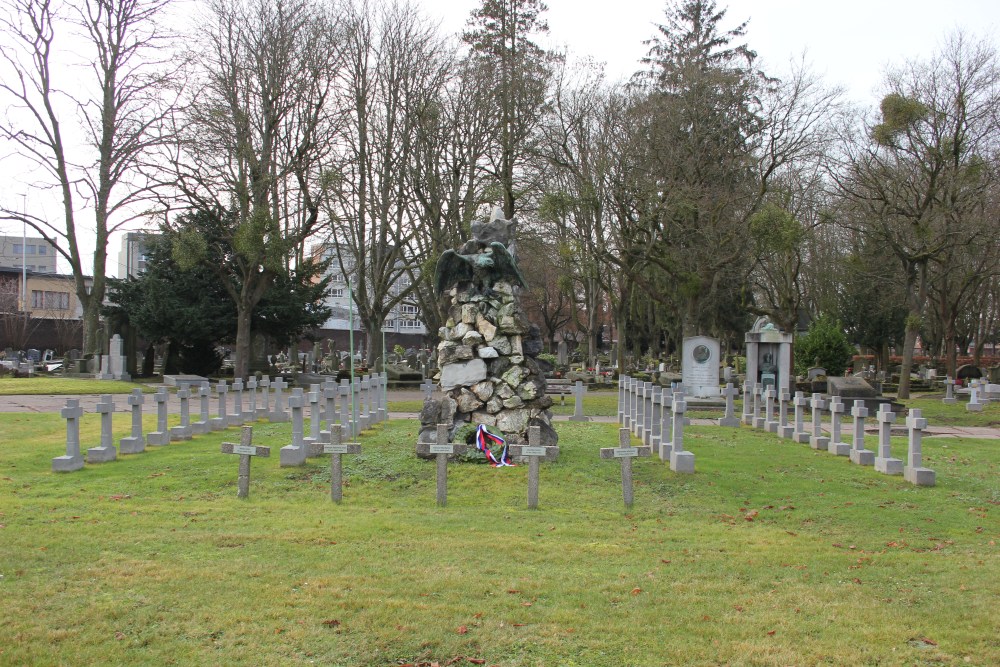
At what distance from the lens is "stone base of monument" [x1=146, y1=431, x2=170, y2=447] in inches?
543

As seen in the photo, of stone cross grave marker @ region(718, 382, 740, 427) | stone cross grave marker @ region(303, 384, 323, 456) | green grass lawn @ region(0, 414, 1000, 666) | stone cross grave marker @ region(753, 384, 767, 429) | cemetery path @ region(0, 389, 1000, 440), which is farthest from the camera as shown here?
stone cross grave marker @ region(753, 384, 767, 429)

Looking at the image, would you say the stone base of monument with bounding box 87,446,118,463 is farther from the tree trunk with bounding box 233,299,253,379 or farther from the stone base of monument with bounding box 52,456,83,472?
the tree trunk with bounding box 233,299,253,379

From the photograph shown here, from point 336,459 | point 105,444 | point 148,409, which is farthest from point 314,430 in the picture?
point 148,409

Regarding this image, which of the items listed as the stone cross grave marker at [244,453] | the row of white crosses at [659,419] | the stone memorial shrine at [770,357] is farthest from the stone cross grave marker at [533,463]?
the stone memorial shrine at [770,357]

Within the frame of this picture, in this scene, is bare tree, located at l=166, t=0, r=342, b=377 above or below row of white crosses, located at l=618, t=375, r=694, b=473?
above

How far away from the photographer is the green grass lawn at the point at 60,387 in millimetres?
25417

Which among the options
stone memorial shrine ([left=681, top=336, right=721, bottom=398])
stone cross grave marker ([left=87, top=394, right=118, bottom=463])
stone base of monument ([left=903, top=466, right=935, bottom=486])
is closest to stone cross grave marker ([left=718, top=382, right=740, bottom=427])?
stone memorial shrine ([left=681, top=336, right=721, bottom=398])

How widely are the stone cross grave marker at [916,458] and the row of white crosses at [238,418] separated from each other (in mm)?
A: 7863

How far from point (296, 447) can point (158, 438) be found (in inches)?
155

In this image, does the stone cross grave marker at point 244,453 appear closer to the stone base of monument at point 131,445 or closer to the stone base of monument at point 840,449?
the stone base of monument at point 131,445

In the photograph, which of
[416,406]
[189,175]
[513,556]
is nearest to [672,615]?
[513,556]

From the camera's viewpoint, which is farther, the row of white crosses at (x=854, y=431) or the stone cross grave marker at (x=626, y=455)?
the row of white crosses at (x=854, y=431)

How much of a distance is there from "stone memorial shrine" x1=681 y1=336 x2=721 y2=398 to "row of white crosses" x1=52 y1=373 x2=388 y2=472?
10.5 metres

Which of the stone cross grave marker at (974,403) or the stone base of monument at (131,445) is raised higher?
the stone cross grave marker at (974,403)
